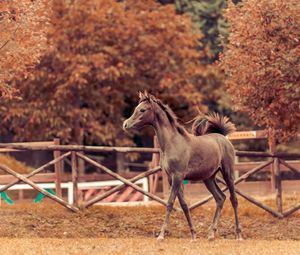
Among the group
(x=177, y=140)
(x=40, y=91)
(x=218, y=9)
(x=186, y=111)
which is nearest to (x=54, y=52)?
(x=40, y=91)

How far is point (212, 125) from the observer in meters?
20.8

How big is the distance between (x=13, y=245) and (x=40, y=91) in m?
22.1

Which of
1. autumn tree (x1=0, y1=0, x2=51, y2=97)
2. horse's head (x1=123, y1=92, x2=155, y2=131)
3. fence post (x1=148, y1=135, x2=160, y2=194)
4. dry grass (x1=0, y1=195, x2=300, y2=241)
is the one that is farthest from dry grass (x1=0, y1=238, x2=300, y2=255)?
fence post (x1=148, y1=135, x2=160, y2=194)

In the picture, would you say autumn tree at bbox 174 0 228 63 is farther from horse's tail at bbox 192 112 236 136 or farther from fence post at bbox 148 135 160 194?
horse's tail at bbox 192 112 236 136

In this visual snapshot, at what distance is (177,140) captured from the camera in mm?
19078

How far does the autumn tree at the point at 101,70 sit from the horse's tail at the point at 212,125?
17.5 meters

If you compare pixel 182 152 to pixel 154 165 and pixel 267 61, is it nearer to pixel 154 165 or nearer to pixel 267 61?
pixel 267 61

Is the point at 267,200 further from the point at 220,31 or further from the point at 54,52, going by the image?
the point at 220,31

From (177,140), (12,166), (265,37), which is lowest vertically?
(12,166)

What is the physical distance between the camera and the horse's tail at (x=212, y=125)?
68.1 ft

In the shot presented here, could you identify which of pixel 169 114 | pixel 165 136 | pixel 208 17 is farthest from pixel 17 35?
pixel 208 17

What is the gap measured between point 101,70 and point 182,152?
20398mm

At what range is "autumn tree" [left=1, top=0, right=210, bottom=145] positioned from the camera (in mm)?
38938

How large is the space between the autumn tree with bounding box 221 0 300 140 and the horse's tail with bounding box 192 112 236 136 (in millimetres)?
1819
